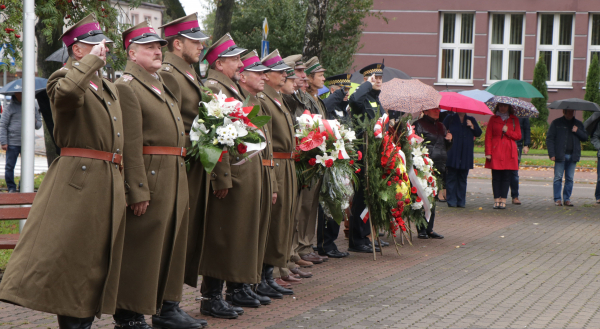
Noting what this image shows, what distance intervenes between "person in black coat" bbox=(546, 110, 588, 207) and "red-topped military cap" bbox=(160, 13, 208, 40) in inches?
416

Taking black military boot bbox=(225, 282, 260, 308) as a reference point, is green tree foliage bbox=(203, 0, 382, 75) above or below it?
above

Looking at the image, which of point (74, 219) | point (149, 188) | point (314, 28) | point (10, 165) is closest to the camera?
point (74, 219)

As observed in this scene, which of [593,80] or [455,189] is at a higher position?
[593,80]

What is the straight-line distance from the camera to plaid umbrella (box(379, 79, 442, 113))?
9.01 meters

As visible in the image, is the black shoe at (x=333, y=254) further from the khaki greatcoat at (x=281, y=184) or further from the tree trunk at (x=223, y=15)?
the tree trunk at (x=223, y=15)

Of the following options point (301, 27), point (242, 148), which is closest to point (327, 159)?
point (242, 148)

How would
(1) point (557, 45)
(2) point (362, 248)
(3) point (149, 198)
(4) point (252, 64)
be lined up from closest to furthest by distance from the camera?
(3) point (149, 198), (4) point (252, 64), (2) point (362, 248), (1) point (557, 45)

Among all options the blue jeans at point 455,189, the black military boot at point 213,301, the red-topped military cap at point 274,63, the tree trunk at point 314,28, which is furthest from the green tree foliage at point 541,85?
the black military boot at point 213,301

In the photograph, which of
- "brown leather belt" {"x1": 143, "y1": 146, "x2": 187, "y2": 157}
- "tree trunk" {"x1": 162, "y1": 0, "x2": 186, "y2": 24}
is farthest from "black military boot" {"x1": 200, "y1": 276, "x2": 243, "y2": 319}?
"tree trunk" {"x1": 162, "y1": 0, "x2": 186, "y2": 24}

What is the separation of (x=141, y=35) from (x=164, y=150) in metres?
0.82

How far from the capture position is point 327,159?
24.4ft

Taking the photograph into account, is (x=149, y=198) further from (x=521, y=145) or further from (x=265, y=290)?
(x=521, y=145)

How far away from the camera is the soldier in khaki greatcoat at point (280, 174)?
21.3 feet

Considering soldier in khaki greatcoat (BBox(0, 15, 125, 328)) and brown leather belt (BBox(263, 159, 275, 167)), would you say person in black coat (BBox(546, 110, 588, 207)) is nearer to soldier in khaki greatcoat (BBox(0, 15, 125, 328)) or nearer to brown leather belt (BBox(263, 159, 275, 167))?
brown leather belt (BBox(263, 159, 275, 167))
